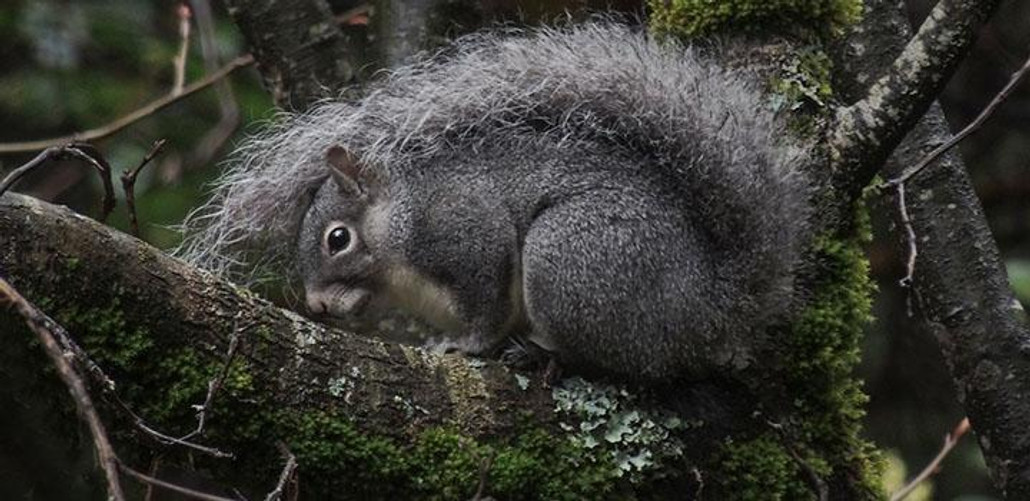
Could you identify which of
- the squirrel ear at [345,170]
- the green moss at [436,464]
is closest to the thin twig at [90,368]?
the green moss at [436,464]

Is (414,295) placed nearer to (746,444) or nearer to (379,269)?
(379,269)

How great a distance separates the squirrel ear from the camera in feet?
11.8

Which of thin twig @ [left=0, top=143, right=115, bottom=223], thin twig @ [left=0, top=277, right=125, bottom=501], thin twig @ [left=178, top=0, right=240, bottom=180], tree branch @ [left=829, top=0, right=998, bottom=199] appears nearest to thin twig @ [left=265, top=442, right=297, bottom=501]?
thin twig @ [left=0, top=277, right=125, bottom=501]

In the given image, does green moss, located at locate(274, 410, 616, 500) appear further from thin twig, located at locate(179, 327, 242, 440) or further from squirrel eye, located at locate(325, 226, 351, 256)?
squirrel eye, located at locate(325, 226, 351, 256)

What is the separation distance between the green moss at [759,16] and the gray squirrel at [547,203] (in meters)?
0.09

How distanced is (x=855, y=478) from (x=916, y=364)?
315 cm

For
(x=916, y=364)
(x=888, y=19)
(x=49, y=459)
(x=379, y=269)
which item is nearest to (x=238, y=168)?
(x=379, y=269)

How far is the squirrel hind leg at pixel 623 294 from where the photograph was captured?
3197mm

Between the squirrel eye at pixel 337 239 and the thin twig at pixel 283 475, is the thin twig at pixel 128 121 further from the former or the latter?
the thin twig at pixel 283 475

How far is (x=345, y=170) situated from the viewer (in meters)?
3.63

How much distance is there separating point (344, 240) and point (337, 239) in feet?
0.06

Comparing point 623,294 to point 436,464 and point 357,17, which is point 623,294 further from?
point 357,17

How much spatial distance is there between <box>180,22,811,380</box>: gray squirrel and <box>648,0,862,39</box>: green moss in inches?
3.4

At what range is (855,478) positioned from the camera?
3.24 m
